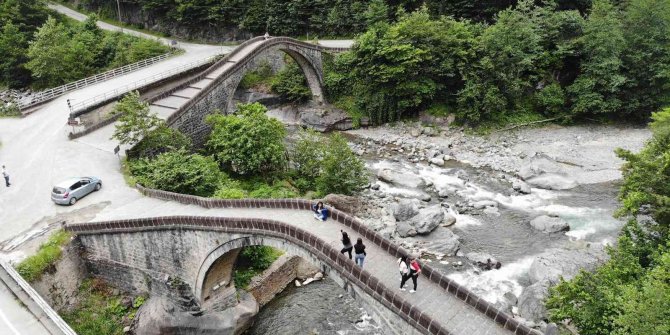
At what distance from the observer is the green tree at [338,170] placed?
113 ft

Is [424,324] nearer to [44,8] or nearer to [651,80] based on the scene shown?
[651,80]

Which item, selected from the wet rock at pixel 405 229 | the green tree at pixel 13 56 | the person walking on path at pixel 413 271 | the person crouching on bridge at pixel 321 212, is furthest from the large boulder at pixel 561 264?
the green tree at pixel 13 56

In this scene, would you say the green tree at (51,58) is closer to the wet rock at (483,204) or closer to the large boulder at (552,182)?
the wet rock at (483,204)

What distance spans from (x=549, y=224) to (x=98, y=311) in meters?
27.2

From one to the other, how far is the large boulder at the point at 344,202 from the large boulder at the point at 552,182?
1460 centimetres

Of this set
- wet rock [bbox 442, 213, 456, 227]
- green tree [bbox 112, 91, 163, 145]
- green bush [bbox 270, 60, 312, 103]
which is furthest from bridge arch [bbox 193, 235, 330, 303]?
green bush [bbox 270, 60, 312, 103]

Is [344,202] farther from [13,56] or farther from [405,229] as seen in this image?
[13,56]

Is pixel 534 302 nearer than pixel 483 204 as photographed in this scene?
Yes

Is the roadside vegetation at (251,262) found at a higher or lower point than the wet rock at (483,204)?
lower

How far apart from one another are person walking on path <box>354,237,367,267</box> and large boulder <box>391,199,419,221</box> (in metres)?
15.0

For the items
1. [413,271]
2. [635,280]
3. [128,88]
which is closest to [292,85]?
[128,88]

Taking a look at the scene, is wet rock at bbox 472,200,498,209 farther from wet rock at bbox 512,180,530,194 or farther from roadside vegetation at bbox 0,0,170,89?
roadside vegetation at bbox 0,0,170,89

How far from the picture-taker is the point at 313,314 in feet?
Result: 84.0

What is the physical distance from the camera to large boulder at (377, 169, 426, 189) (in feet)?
128
